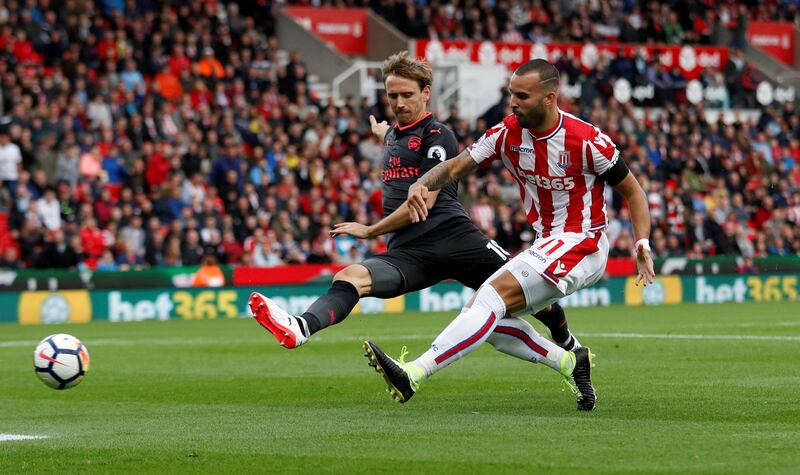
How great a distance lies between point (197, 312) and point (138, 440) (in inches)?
650

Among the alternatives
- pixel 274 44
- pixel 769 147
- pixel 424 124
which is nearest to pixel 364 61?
pixel 274 44

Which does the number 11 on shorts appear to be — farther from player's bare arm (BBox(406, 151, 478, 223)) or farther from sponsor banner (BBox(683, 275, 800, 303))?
sponsor banner (BBox(683, 275, 800, 303))

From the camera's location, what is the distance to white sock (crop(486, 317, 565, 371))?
9.38 m

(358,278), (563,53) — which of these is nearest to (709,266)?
(563,53)

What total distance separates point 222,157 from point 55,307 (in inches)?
172

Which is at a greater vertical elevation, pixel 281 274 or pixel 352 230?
pixel 352 230

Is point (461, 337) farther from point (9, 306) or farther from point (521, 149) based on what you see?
point (9, 306)

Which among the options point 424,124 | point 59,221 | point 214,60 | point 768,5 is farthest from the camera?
point 768,5

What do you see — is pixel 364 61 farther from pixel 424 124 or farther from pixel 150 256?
pixel 424 124

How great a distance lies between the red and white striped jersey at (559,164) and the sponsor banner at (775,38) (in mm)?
34512

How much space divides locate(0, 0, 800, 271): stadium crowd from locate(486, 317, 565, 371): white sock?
14.9 m

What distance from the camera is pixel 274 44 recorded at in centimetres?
3084

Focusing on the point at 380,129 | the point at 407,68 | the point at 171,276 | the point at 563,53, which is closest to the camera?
the point at 407,68

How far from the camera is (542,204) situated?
357 inches
